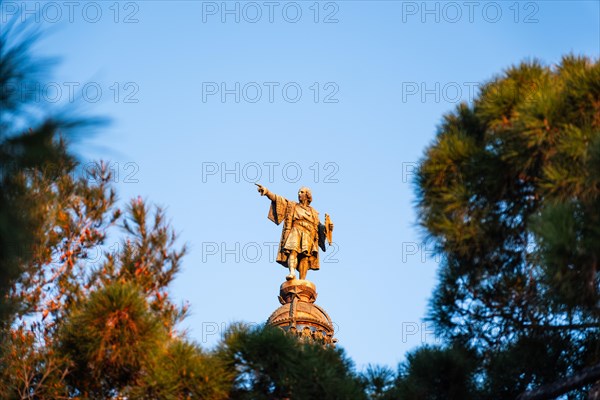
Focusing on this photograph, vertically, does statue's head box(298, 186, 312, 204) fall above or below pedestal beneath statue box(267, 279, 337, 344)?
above

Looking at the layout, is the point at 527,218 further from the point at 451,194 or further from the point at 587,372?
the point at 587,372

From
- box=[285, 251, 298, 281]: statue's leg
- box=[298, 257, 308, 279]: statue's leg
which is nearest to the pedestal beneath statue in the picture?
box=[285, 251, 298, 281]: statue's leg

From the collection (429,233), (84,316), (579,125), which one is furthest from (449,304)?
(84,316)

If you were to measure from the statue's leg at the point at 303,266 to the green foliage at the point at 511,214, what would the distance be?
31.4ft

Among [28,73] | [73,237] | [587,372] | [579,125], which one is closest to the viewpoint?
[28,73]

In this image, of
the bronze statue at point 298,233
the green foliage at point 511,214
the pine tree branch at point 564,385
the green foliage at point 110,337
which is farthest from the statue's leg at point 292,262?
the pine tree branch at point 564,385

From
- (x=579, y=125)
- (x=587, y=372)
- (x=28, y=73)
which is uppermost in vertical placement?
(x=579, y=125)

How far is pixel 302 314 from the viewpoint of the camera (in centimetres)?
1991

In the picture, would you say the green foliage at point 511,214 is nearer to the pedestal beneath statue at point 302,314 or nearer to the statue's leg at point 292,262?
the pedestal beneath statue at point 302,314

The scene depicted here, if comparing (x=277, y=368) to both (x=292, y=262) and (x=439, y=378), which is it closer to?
(x=439, y=378)

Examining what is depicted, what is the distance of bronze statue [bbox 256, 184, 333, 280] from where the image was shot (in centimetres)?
→ 2134

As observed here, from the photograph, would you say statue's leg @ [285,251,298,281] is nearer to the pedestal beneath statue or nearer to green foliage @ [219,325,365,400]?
the pedestal beneath statue

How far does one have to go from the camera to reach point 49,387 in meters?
10.8

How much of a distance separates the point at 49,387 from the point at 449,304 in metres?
4.17
